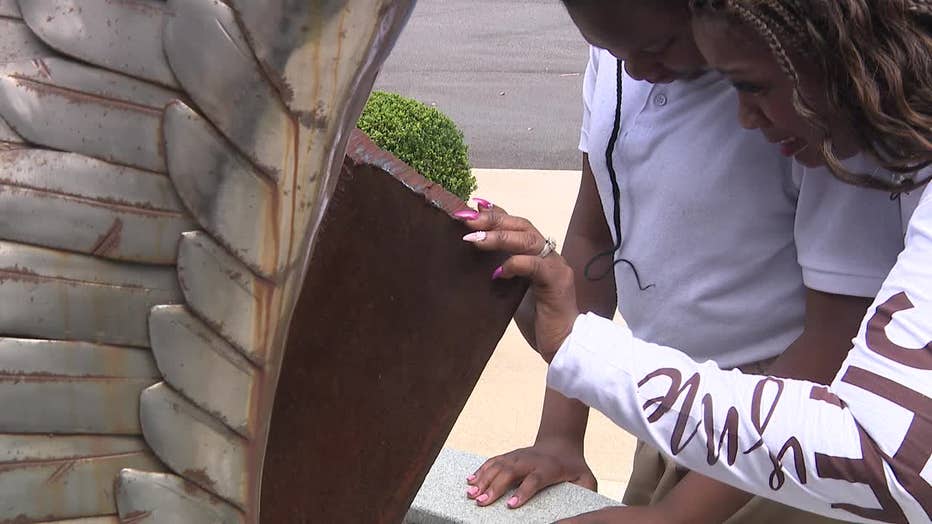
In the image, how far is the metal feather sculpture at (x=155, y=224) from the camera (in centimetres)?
66

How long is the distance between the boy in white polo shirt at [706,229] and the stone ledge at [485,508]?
17 millimetres

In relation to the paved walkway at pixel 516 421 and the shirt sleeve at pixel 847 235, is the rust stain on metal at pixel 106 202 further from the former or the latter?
the paved walkway at pixel 516 421

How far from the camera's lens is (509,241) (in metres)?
1.05

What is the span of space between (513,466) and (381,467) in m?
0.39

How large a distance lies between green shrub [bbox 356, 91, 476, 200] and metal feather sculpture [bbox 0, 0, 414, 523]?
234 cm

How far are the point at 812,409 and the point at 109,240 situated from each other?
24.1 inches

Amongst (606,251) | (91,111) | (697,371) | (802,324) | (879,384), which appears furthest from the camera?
(606,251)

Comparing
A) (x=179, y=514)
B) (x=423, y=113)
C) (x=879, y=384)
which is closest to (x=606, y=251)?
(x=879, y=384)

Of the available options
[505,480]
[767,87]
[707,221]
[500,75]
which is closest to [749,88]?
[767,87]

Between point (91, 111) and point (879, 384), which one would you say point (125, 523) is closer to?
point (91, 111)

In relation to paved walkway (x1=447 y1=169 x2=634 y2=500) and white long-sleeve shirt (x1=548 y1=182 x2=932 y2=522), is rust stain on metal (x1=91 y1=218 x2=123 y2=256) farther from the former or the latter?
paved walkway (x1=447 y1=169 x2=634 y2=500)

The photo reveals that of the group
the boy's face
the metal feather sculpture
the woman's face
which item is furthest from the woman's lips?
the metal feather sculpture

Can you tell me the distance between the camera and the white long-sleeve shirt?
857mm

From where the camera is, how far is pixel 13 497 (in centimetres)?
74
